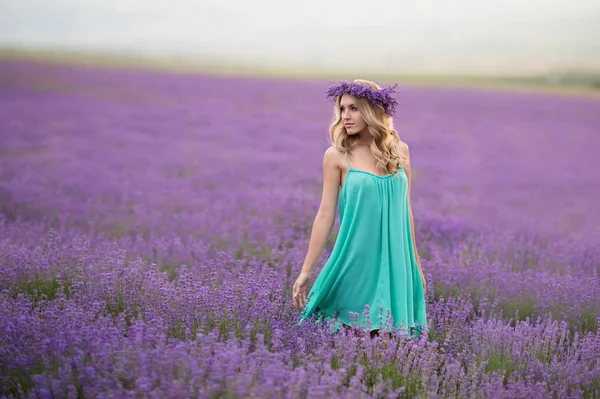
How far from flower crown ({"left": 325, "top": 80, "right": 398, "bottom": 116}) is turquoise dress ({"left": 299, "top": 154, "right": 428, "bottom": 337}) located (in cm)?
35

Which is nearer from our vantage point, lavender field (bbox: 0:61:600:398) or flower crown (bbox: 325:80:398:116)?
lavender field (bbox: 0:61:600:398)

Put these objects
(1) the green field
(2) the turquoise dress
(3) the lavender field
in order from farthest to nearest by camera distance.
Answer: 1. (1) the green field
2. (2) the turquoise dress
3. (3) the lavender field

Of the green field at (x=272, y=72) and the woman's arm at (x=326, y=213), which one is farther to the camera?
the green field at (x=272, y=72)

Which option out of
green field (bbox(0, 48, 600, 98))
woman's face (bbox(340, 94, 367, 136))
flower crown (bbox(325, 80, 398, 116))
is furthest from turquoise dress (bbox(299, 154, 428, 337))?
green field (bbox(0, 48, 600, 98))

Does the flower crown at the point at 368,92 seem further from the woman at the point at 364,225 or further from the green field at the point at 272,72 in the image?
the green field at the point at 272,72

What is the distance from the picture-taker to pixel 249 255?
4816 mm

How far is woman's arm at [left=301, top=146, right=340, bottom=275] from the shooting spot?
3.16 meters

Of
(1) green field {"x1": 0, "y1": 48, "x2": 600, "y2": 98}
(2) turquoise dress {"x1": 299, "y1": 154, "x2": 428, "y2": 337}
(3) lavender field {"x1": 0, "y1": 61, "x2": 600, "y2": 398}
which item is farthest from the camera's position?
(1) green field {"x1": 0, "y1": 48, "x2": 600, "y2": 98}

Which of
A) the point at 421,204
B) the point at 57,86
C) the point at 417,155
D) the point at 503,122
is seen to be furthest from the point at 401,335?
the point at 57,86

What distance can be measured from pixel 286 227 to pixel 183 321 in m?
2.72

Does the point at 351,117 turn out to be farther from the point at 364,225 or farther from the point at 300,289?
the point at 300,289

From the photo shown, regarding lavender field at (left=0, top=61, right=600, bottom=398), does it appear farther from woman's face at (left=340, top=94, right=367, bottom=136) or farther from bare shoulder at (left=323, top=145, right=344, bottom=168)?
woman's face at (left=340, top=94, right=367, bottom=136)

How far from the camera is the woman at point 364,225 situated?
3.14m

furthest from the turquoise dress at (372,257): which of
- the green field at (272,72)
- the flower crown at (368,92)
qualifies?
the green field at (272,72)
